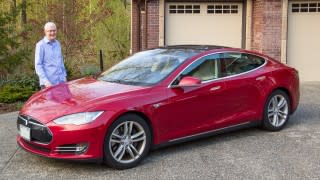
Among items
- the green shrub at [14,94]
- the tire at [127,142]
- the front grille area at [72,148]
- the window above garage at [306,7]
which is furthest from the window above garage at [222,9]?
the front grille area at [72,148]

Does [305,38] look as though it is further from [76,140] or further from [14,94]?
[76,140]

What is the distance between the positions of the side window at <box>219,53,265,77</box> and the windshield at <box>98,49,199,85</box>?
0.46m

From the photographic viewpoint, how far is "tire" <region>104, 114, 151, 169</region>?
6.11m

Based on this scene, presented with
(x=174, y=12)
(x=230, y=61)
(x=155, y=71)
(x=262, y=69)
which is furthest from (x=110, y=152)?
(x=174, y=12)

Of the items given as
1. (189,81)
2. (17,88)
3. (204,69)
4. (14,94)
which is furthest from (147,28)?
(189,81)

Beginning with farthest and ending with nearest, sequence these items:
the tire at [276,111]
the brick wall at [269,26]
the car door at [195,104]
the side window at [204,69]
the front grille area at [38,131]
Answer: the brick wall at [269,26] → the tire at [276,111] → the side window at [204,69] → the car door at [195,104] → the front grille area at [38,131]

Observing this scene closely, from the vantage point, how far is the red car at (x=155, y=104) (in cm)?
599

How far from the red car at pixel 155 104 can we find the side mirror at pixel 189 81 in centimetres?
1

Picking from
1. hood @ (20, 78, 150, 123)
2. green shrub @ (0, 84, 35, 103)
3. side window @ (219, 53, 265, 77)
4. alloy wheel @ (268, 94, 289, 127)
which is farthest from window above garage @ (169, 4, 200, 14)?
hood @ (20, 78, 150, 123)

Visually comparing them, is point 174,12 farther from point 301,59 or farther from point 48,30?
point 48,30

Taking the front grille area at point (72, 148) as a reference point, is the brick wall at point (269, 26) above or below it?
above

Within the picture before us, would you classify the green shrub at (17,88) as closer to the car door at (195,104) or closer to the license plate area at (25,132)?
the license plate area at (25,132)

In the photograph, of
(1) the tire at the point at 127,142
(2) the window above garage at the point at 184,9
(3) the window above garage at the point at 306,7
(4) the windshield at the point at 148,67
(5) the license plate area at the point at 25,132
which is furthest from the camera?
(2) the window above garage at the point at 184,9

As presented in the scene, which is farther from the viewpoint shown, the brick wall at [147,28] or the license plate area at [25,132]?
the brick wall at [147,28]
